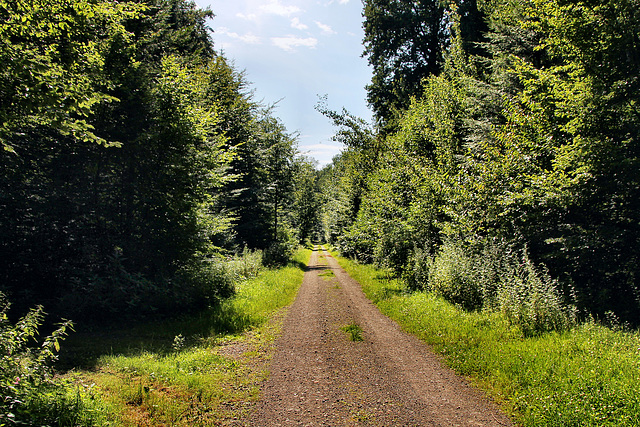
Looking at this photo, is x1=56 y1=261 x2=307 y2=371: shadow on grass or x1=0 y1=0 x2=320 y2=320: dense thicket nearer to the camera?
x1=56 y1=261 x2=307 y2=371: shadow on grass

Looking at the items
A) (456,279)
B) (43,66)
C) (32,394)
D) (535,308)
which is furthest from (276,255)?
(32,394)

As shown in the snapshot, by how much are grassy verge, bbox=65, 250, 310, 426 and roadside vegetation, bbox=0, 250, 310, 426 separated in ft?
0.04

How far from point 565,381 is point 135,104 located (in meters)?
12.7

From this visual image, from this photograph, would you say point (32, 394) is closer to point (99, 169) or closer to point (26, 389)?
point (26, 389)

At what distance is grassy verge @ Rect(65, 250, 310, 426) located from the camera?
4.51 metres

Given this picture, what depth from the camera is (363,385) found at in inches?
213

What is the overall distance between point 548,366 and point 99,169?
12.0 m

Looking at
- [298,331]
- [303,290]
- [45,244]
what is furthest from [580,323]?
[45,244]

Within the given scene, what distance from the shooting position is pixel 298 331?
8555mm

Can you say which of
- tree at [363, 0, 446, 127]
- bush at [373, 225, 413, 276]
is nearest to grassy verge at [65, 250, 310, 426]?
bush at [373, 225, 413, 276]

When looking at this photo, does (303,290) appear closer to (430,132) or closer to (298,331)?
(298,331)

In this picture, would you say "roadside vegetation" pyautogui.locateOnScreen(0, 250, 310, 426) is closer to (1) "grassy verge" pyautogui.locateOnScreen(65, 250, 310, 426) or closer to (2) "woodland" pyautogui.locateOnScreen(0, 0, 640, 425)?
(1) "grassy verge" pyautogui.locateOnScreen(65, 250, 310, 426)

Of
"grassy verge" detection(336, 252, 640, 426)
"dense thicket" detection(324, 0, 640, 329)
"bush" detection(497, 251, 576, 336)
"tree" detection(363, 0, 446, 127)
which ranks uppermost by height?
"tree" detection(363, 0, 446, 127)

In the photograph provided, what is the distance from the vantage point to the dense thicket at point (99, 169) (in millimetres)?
6969
